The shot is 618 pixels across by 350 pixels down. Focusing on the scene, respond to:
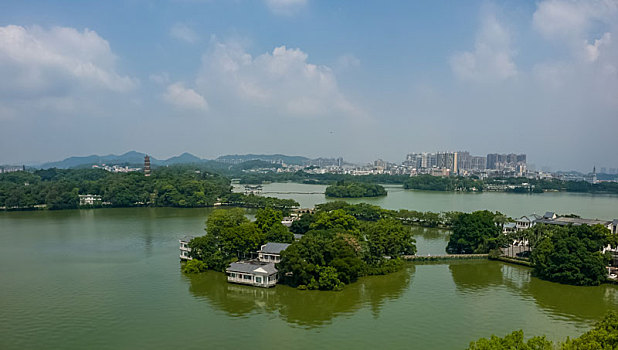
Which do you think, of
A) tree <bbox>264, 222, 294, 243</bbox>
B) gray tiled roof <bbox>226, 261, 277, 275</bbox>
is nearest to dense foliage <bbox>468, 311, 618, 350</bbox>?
gray tiled roof <bbox>226, 261, 277, 275</bbox>

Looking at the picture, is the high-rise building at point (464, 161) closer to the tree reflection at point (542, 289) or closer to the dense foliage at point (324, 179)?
the dense foliage at point (324, 179)

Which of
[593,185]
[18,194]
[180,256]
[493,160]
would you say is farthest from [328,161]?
[180,256]

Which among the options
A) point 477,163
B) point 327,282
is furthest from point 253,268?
point 477,163

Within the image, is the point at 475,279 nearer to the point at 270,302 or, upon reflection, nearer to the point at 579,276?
the point at 579,276

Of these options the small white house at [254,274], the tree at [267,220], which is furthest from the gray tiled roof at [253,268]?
the tree at [267,220]

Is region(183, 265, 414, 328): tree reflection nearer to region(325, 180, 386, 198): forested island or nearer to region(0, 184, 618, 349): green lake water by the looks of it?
region(0, 184, 618, 349): green lake water
